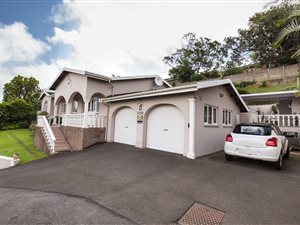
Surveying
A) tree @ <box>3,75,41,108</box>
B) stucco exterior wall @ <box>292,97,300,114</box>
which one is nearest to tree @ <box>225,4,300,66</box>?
stucco exterior wall @ <box>292,97,300,114</box>

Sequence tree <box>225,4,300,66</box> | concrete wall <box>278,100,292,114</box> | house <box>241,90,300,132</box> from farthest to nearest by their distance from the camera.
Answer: tree <box>225,4,300,66</box>
concrete wall <box>278,100,292,114</box>
house <box>241,90,300,132</box>

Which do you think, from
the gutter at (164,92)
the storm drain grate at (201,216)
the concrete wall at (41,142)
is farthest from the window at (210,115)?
the concrete wall at (41,142)

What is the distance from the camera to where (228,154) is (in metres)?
6.44

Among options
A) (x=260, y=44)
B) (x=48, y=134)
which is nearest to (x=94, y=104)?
(x=48, y=134)

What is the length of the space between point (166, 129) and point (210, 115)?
8.30 feet

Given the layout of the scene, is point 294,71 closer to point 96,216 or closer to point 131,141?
point 131,141

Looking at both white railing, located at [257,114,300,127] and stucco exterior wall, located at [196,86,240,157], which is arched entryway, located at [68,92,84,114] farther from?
white railing, located at [257,114,300,127]

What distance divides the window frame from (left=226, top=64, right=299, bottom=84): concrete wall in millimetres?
19596

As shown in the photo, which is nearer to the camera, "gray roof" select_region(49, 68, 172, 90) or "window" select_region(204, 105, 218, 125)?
"window" select_region(204, 105, 218, 125)

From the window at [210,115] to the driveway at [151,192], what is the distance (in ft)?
8.07

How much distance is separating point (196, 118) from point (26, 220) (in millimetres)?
6381

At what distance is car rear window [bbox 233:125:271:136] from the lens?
5773mm

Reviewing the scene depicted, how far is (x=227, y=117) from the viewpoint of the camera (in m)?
10.4

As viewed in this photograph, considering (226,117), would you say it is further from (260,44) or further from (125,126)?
(260,44)
